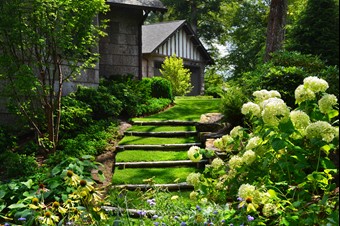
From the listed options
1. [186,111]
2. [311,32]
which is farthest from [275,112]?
[186,111]

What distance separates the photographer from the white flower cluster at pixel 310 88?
2949 mm

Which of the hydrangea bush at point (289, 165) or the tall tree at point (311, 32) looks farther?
the tall tree at point (311, 32)

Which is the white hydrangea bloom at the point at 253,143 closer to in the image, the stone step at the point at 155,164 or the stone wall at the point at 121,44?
the stone step at the point at 155,164

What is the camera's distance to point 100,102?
9.75 metres

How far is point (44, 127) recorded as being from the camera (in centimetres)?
829

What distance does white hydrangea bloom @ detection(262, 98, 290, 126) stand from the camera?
9.37 feet

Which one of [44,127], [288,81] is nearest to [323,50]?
[288,81]

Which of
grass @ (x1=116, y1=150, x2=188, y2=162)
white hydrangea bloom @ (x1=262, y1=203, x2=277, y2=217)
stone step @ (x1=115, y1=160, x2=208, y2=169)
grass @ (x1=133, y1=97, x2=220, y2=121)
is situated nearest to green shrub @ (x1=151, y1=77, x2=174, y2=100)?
grass @ (x1=133, y1=97, x2=220, y2=121)

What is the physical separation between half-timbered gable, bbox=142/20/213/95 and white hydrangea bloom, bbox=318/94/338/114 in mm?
17530

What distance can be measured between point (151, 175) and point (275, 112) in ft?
14.3

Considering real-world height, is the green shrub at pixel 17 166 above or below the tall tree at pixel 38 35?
below

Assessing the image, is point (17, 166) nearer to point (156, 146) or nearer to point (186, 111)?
point (156, 146)

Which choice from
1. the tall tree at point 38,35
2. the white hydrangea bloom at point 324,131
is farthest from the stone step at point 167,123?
the white hydrangea bloom at point 324,131

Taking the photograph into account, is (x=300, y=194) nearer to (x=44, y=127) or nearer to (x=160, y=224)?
(x=160, y=224)
